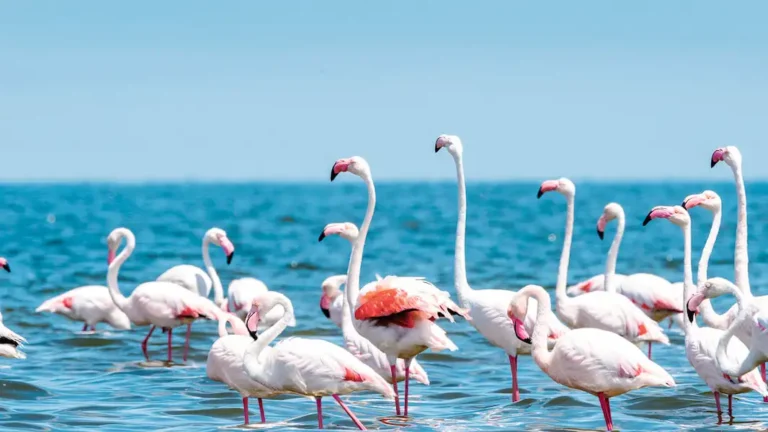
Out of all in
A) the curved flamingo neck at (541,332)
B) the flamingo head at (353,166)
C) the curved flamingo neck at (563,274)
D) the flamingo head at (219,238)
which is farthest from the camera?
the flamingo head at (219,238)

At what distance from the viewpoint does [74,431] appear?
8633 mm

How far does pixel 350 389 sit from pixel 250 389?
84 cm

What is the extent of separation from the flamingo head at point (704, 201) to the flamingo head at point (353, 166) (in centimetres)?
259

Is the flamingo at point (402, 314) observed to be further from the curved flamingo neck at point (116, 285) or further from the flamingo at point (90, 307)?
the flamingo at point (90, 307)

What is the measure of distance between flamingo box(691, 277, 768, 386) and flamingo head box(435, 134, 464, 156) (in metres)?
3.16

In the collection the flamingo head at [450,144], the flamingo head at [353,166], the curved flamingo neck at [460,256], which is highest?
the flamingo head at [450,144]

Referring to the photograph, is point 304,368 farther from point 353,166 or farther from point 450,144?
point 450,144

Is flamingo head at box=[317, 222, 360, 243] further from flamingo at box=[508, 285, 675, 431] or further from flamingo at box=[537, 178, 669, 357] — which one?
flamingo at box=[508, 285, 675, 431]

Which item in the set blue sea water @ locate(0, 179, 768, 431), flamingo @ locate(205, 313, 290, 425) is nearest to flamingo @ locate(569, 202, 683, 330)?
blue sea water @ locate(0, 179, 768, 431)

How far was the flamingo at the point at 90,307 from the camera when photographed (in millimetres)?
13727


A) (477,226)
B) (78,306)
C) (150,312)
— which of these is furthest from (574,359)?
(477,226)

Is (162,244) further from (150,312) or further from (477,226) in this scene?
(150,312)

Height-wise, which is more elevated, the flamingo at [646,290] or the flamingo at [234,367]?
the flamingo at [646,290]

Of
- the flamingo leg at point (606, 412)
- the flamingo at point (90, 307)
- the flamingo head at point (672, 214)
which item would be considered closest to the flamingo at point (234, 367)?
the flamingo leg at point (606, 412)
